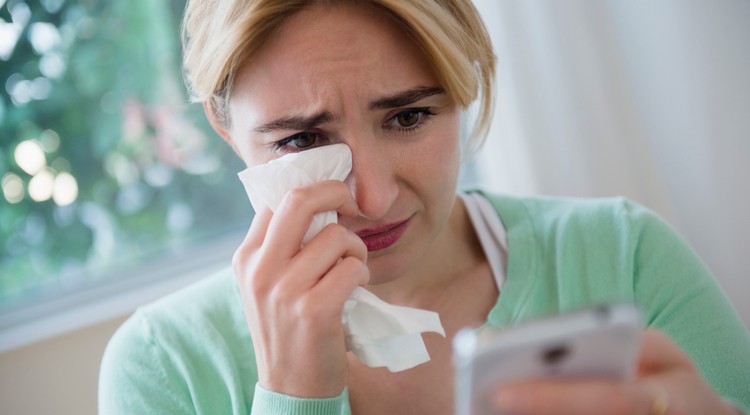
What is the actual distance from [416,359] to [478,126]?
1.75ft

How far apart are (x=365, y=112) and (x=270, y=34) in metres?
0.17

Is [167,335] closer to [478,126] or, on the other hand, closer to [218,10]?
[218,10]

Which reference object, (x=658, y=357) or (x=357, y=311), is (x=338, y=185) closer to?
(x=357, y=311)

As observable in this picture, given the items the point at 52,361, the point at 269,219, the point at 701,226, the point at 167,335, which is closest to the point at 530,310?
the point at 269,219

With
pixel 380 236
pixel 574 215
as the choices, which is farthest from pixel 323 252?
pixel 574 215

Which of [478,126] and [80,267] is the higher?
[478,126]

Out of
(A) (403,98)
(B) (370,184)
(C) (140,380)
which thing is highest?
(A) (403,98)

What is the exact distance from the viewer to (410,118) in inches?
42.3

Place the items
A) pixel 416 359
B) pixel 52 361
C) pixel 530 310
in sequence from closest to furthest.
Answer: pixel 416 359 < pixel 530 310 < pixel 52 361

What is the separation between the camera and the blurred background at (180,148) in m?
1.77

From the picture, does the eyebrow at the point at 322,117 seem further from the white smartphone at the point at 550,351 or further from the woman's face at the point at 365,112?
the white smartphone at the point at 550,351

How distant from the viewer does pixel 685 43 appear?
1740 mm

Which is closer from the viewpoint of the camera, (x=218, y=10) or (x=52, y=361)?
(x=218, y=10)

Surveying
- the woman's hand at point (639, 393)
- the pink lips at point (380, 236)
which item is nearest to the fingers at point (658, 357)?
the woman's hand at point (639, 393)
